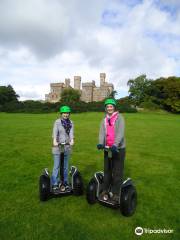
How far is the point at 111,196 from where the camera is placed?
429 cm

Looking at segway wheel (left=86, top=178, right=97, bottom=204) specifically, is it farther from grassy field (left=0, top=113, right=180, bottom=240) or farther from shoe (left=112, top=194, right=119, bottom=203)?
shoe (left=112, top=194, right=119, bottom=203)

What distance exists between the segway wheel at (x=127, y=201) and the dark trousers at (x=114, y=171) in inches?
7.7

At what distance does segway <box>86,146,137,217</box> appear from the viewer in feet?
13.2

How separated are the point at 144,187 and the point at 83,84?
373ft

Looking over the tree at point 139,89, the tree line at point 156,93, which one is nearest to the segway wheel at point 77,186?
the tree line at point 156,93

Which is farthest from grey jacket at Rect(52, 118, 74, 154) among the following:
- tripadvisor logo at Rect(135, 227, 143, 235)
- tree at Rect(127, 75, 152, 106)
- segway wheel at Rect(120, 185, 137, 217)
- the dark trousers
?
tree at Rect(127, 75, 152, 106)

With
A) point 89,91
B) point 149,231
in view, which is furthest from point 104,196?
point 89,91

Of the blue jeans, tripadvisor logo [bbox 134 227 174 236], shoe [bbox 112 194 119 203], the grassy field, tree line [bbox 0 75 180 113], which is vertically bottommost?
tripadvisor logo [bbox 134 227 174 236]

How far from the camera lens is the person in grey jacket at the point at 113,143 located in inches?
163

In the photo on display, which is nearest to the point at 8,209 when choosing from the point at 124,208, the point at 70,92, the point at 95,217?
the point at 95,217

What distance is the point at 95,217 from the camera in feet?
13.1

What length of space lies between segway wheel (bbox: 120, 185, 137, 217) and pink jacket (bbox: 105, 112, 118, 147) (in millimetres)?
941

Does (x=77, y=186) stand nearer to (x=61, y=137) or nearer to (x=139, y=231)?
(x=61, y=137)

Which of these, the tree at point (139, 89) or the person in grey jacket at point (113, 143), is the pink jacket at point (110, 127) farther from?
the tree at point (139, 89)
